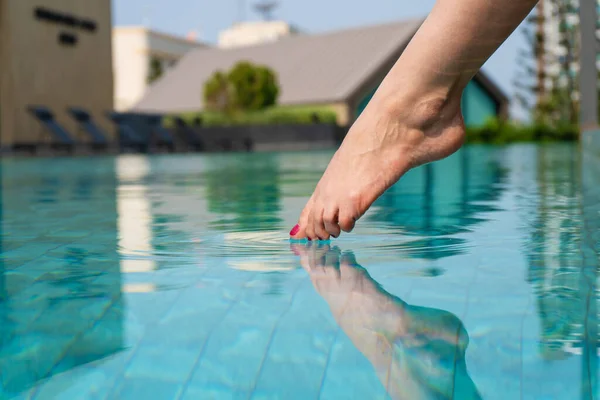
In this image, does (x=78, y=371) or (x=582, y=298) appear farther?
(x=582, y=298)

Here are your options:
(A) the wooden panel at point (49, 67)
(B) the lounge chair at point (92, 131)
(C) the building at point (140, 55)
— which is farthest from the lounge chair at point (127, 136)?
(C) the building at point (140, 55)

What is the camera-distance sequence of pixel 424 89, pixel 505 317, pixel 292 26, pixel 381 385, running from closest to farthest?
1. pixel 381 385
2. pixel 505 317
3. pixel 424 89
4. pixel 292 26

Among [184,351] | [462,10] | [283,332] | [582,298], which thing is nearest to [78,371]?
[184,351]

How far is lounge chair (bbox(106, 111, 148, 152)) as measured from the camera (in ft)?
53.7

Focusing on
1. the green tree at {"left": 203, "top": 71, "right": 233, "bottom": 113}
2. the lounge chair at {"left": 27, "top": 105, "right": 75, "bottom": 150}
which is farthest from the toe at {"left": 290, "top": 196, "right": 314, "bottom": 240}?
the green tree at {"left": 203, "top": 71, "right": 233, "bottom": 113}

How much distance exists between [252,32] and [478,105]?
30.4m

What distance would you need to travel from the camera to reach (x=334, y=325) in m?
1.07

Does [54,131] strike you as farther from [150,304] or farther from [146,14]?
[146,14]

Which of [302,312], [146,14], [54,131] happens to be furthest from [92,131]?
[146,14]

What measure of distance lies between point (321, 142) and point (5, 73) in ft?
34.6

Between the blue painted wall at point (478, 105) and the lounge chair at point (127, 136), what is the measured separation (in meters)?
18.6

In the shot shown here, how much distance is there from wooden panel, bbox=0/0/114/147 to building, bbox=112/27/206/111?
85.6 feet

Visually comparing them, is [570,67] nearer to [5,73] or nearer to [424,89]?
[5,73]

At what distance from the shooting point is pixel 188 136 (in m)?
19.9
